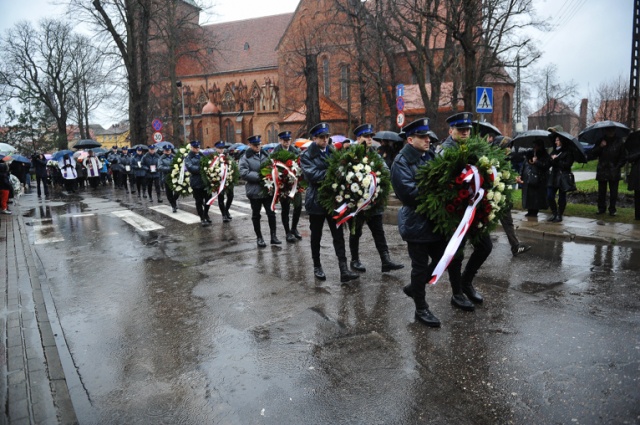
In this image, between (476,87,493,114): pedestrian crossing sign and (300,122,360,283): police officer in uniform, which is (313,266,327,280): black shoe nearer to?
(300,122,360,283): police officer in uniform

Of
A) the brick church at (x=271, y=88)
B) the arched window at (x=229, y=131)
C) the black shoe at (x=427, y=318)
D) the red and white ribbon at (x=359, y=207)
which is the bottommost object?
the black shoe at (x=427, y=318)

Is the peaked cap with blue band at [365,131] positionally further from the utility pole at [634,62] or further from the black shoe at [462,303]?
the utility pole at [634,62]

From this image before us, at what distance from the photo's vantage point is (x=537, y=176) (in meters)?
10.5

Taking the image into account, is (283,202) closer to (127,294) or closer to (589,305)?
(127,294)

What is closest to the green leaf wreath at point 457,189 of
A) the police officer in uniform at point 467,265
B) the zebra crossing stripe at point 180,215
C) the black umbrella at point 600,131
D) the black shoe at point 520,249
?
the police officer in uniform at point 467,265

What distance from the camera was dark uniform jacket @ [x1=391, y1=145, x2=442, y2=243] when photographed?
5215 mm

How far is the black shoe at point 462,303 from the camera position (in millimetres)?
5629

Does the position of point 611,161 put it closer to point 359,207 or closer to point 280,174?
point 359,207

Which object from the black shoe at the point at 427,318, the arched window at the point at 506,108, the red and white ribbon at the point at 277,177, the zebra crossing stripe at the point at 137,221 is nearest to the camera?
the black shoe at the point at 427,318

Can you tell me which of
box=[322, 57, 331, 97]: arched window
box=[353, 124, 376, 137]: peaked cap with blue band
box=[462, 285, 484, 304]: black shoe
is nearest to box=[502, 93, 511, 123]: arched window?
box=[322, 57, 331, 97]: arched window

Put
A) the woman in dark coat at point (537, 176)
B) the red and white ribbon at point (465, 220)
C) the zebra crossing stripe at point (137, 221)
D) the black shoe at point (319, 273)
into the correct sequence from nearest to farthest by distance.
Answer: the red and white ribbon at point (465, 220) < the black shoe at point (319, 273) < the woman in dark coat at point (537, 176) < the zebra crossing stripe at point (137, 221)

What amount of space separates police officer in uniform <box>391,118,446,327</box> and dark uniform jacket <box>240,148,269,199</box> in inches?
184

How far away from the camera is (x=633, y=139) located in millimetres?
10664

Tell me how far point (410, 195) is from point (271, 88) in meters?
58.2
